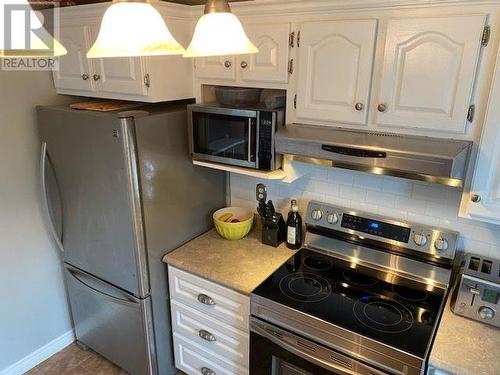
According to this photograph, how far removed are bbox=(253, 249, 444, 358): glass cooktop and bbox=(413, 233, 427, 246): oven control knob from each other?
183 millimetres

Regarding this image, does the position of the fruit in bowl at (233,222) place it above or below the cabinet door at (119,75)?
below

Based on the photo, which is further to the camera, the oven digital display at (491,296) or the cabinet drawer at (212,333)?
the cabinet drawer at (212,333)

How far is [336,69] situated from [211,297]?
119 centimetres

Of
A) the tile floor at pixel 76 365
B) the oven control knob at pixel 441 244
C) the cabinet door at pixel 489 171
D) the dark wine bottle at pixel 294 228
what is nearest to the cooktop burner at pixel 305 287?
the dark wine bottle at pixel 294 228

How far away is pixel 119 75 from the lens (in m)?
1.86

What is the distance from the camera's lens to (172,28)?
5.76ft

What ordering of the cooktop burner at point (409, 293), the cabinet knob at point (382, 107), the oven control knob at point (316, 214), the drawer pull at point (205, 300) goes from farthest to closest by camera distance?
the oven control knob at point (316, 214)
the drawer pull at point (205, 300)
the cooktop burner at point (409, 293)
the cabinet knob at point (382, 107)

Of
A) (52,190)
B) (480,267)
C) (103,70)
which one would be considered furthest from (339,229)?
(52,190)

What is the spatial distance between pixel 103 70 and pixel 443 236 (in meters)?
1.82

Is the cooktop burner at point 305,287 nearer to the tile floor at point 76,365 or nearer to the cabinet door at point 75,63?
the tile floor at point 76,365

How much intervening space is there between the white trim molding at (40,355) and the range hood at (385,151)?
201 cm

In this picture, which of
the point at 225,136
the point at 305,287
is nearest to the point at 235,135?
the point at 225,136

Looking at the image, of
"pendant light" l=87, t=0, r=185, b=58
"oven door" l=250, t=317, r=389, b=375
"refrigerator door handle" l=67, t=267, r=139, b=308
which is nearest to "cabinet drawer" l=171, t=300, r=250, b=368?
"oven door" l=250, t=317, r=389, b=375

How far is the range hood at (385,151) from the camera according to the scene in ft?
4.09
